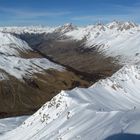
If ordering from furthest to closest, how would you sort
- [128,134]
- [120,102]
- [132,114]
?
1. [120,102]
2. [132,114]
3. [128,134]

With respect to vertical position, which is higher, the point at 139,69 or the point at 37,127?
the point at 139,69

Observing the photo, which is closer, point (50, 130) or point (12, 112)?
point (50, 130)

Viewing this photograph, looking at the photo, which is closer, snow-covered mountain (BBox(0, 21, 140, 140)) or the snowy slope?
snow-covered mountain (BBox(0, 21, 140, 140))

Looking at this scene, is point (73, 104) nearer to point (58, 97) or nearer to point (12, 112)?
point (58, 97)

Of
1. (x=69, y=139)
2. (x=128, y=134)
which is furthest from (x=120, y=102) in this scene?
(x=128, y=134)

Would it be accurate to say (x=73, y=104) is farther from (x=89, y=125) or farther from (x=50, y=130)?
(x=89, y=125)

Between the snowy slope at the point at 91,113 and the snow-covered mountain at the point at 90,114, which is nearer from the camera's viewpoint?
the snow-covered mountain at the point at 90,114

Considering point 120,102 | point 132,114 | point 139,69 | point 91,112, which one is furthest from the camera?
point 139,69
